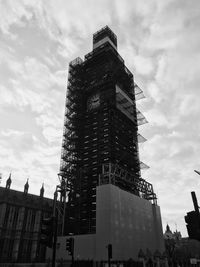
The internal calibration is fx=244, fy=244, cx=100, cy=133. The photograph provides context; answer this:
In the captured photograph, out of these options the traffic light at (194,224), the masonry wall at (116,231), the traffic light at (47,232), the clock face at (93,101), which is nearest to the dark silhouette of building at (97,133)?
the clock face at (93,101)

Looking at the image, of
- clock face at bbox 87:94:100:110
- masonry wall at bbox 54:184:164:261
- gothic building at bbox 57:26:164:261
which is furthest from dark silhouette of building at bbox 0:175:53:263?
clock face at bbox 87:94:100:110

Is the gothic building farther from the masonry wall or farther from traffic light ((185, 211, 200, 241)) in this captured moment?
traffic light ((185, 211, 200, 241))

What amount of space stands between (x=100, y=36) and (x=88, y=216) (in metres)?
69.5

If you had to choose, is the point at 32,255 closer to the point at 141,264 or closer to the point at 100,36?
the point at 141,264

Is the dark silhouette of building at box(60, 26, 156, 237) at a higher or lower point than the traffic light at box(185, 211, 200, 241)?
higher

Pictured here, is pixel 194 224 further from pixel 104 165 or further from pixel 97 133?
pixel 97 133

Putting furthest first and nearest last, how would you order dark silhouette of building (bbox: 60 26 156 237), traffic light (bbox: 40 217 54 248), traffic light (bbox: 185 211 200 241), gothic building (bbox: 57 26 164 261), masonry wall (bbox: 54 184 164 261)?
1. dark silhouette of building (bbox: 60 26 156 237)
2. gothic building (bbox: 57 26 164 261)
3. masonry wall (bbox: 54 184 164 261)
4. traffic light (bbox: 40 217 54 248)
5. traffic light (bbox: 185 211 200 241)

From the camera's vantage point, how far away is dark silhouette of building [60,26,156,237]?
6781 cm

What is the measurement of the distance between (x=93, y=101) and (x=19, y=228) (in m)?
46.1

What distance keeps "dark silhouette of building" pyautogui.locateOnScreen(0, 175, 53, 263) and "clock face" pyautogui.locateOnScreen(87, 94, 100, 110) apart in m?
35.9

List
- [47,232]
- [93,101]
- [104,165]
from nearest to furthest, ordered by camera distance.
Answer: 1. [47,232]
2. [104,165]
3. [93,101]

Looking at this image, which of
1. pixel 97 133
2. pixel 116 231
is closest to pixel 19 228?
pixel 116 231

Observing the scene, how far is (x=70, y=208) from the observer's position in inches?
2729

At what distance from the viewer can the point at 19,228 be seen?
7175 cm
